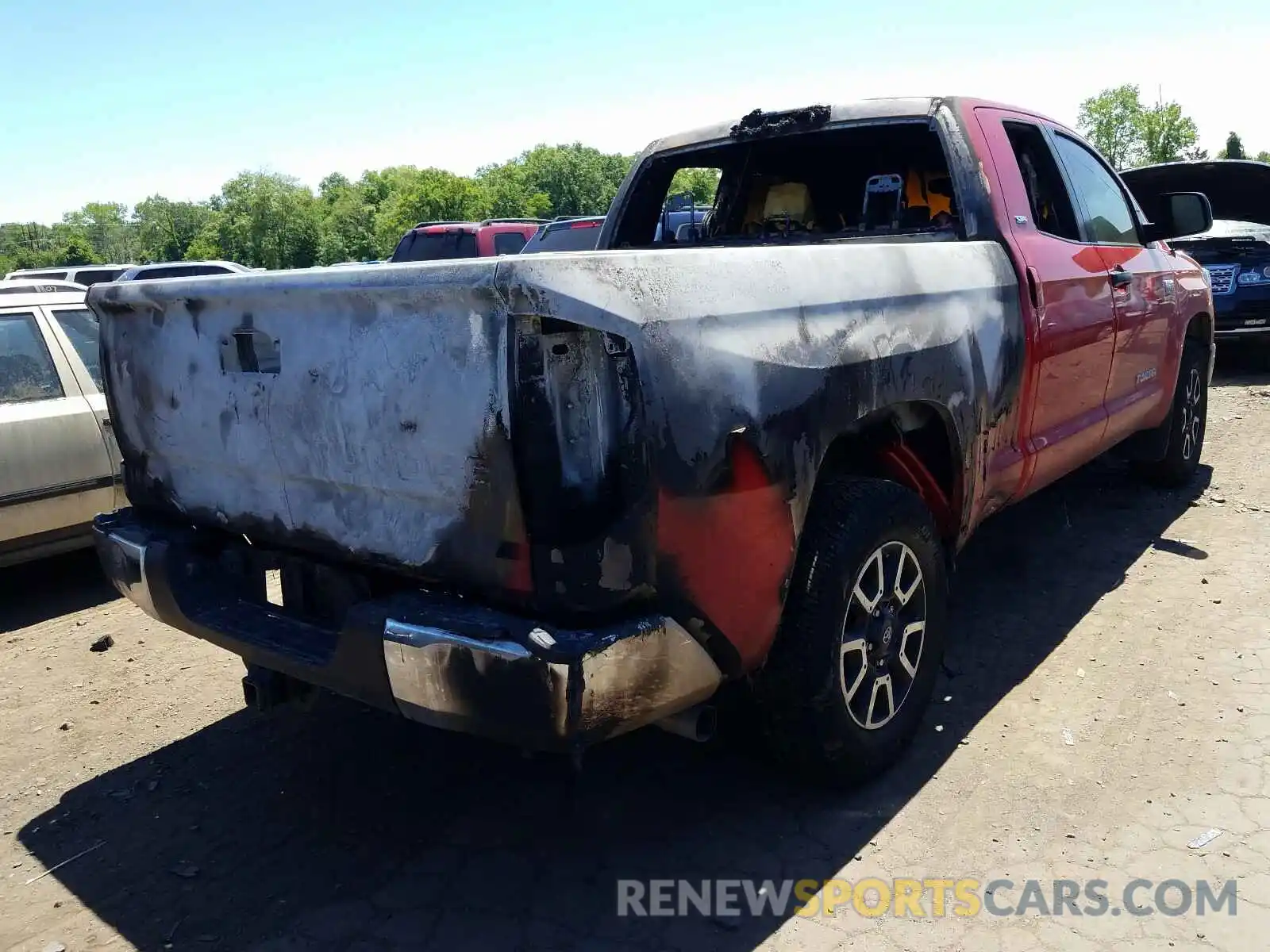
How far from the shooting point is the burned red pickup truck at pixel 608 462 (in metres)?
2.09

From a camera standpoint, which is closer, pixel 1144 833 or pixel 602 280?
pixel 602 280

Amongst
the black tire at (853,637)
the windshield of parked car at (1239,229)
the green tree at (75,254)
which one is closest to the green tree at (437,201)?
the green tree at (75,254)

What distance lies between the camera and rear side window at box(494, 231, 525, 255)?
14703 mm

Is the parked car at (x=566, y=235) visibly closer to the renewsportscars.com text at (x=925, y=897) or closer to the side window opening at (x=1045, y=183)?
the side window opening at (x=1045, y=183)

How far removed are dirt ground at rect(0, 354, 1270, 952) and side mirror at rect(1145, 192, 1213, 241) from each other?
184 centimetres

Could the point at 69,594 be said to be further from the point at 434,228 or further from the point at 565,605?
the point at 434,228

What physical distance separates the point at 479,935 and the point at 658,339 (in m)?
1.51

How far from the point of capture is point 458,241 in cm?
1446

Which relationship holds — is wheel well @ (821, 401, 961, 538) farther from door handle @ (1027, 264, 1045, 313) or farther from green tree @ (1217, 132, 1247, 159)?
green tree @ (1217, 132, 1247, 159)

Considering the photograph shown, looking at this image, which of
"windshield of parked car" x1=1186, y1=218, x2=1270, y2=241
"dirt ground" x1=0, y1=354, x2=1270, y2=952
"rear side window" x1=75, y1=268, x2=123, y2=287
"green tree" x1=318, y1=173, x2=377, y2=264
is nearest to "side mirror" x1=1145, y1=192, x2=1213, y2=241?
"dirt ground" x1=0, y1=354, x2=1270, y2=952

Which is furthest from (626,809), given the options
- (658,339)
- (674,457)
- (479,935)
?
(658,339)

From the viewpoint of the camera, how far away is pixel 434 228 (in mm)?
14945

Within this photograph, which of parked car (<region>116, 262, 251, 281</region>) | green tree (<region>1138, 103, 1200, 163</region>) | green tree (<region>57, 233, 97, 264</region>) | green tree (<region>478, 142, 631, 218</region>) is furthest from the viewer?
green tree (<region>478, 142, 631, 218</region>)

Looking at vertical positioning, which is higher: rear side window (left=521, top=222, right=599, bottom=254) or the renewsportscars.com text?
rear side window (left=521, top=222, right=599, bottom=254)
